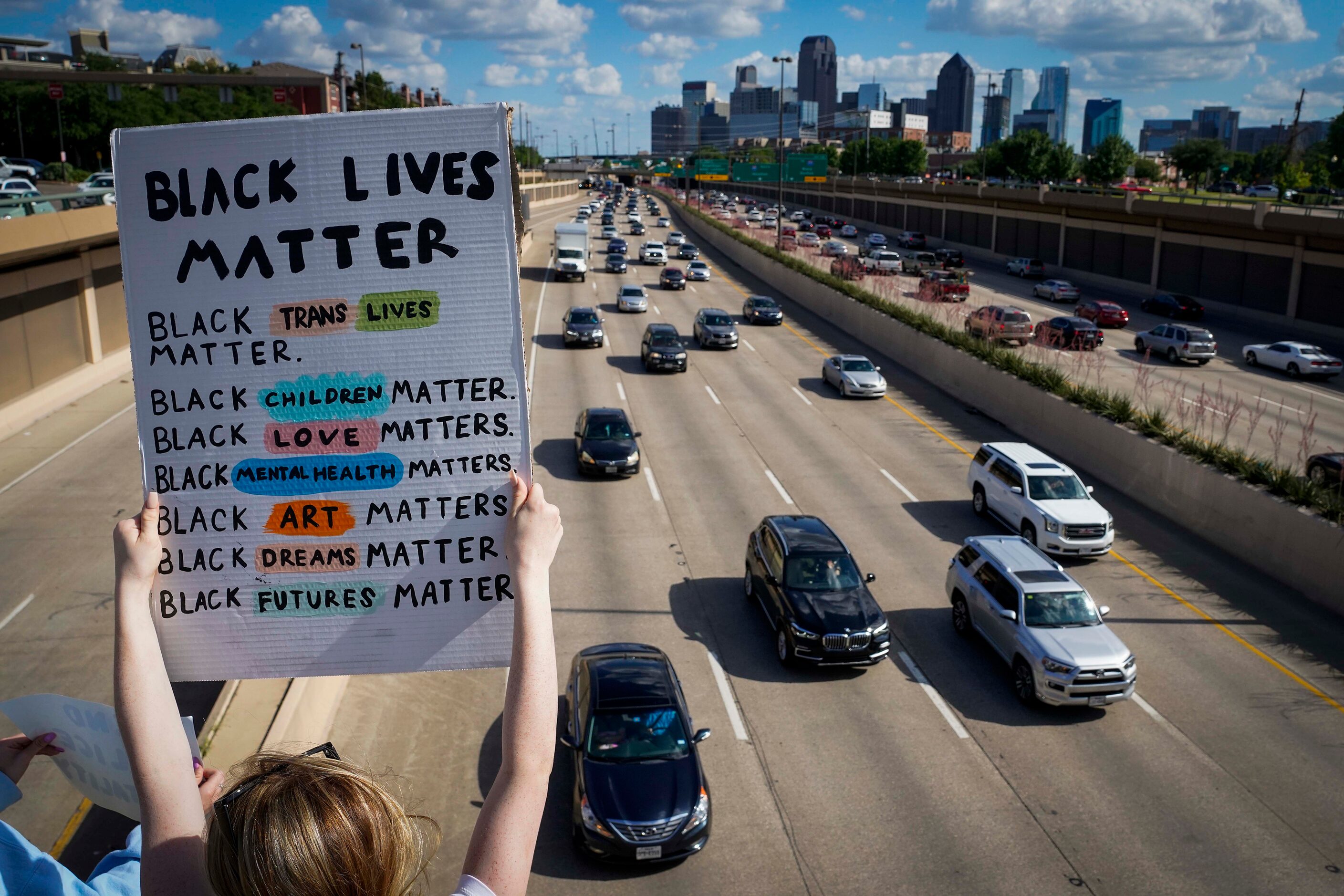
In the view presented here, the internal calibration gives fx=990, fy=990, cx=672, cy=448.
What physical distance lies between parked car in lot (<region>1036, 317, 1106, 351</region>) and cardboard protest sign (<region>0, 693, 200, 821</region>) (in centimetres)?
4026

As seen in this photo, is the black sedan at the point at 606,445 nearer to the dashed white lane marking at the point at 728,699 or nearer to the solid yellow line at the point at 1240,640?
the dashed white lane marking at the point at 728,699

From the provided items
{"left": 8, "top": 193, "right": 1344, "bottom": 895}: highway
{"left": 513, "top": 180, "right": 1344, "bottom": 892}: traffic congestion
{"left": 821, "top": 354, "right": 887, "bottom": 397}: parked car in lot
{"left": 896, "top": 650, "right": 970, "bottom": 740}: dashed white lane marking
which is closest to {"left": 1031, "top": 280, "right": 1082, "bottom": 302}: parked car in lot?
{"left": 821, "top": 354, "right": 887, "bottom": 397}: parked car in lot

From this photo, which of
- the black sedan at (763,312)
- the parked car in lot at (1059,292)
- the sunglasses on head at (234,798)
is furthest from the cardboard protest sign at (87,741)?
the parked car in lot at (1059,292)

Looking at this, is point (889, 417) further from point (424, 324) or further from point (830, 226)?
point (830, 226)

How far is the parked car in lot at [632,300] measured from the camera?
5275 centimetres

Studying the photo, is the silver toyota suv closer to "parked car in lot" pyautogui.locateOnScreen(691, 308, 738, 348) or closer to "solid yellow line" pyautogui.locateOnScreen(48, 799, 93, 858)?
"solid yellow line" pyautogui.locateOnScreen(48, 799, 93, 858)

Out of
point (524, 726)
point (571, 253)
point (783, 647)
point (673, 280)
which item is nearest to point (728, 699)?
point (783, 647)

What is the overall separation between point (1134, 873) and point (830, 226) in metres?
98.6

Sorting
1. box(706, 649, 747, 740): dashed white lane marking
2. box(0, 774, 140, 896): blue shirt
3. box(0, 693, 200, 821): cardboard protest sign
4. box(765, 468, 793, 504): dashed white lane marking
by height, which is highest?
box(0, 774, 140, 896): blue shirt

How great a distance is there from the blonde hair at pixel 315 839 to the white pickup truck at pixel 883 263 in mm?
64134

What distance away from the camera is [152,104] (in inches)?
3073

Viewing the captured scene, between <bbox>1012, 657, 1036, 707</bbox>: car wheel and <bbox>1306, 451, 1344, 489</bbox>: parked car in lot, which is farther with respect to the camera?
<bbox>1306, 451, 1344, 489</bbox>: parked car in lot

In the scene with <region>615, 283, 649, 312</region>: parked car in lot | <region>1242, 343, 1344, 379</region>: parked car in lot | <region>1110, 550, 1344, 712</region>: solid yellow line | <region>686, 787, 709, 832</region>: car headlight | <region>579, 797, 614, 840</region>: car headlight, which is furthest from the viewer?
<region>615, 283, 649, 312</region>: parked car in lot

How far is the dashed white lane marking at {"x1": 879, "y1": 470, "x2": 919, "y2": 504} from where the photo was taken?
24.8 meters
